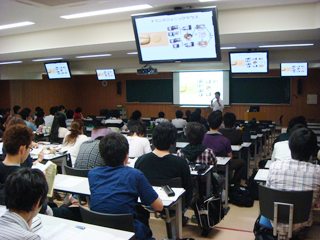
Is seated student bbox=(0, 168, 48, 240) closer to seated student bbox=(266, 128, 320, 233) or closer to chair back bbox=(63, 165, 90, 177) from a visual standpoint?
chair back bbox=(63, 165, 90, 177)

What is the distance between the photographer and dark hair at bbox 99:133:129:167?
2170 millimetres

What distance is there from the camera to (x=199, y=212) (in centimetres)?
315

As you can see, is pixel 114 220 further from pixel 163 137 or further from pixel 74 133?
pixel 74 133

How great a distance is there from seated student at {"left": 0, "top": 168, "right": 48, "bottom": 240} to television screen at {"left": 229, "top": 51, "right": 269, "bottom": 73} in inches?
243

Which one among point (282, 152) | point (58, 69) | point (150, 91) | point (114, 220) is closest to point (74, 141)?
point (114, 220)

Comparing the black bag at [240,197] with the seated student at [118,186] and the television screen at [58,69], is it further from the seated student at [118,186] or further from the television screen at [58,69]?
the television screen at [58,69]

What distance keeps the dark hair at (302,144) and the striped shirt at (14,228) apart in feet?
6.90

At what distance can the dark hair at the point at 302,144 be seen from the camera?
245 cm

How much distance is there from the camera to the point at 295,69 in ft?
27.5

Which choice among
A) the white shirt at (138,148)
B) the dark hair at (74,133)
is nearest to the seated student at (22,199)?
the white shirt at (138,148)

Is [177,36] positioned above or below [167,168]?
above

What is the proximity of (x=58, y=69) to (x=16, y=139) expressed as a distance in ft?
24.5

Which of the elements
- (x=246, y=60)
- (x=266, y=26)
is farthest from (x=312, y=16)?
(x=246, y=60)

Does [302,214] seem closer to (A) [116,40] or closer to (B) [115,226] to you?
(B) [115,226]
